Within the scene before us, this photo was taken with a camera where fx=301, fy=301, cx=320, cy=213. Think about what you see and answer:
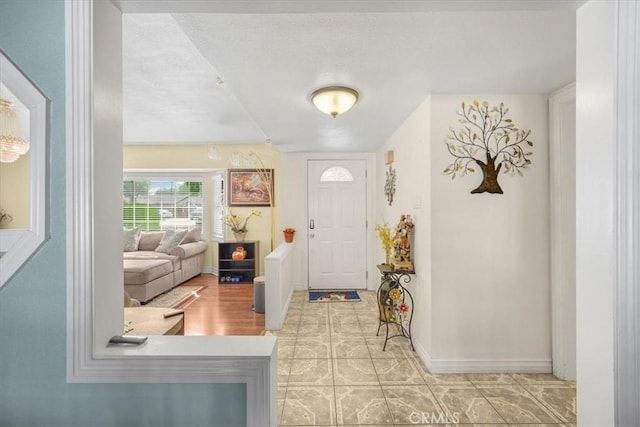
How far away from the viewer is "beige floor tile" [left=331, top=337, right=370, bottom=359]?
2.70 metres

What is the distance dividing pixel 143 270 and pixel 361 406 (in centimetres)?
359

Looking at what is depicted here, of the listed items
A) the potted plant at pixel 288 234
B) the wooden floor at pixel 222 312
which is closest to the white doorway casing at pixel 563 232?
the wooden floor at pixel 222 312

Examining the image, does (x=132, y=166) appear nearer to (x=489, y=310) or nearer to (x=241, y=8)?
(x=241, y=8)

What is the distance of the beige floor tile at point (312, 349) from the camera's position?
2.68m

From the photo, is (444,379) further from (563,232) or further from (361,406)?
(563,232)

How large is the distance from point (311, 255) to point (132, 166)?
3.83m

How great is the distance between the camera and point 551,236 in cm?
239

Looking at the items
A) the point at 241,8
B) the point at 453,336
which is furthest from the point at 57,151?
the point at 453,336

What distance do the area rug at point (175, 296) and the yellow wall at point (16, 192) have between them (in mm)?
3615

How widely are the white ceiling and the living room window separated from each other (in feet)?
10.5

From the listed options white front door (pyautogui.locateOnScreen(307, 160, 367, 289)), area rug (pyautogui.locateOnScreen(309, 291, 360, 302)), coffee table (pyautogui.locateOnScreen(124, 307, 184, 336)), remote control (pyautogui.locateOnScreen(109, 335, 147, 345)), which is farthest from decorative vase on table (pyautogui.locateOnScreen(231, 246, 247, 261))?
remote control (pyautogui.locateOnScreen(109, 335, 147, 345))

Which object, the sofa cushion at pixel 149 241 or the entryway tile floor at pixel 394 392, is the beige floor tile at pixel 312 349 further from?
the sofa cushion at pixel 149 241

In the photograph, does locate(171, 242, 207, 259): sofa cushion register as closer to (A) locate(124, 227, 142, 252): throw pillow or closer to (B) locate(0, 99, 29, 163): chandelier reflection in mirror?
(A) locate(124, 227, 142, 252): throw pillow

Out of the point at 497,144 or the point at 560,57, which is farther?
the point at 497,144
